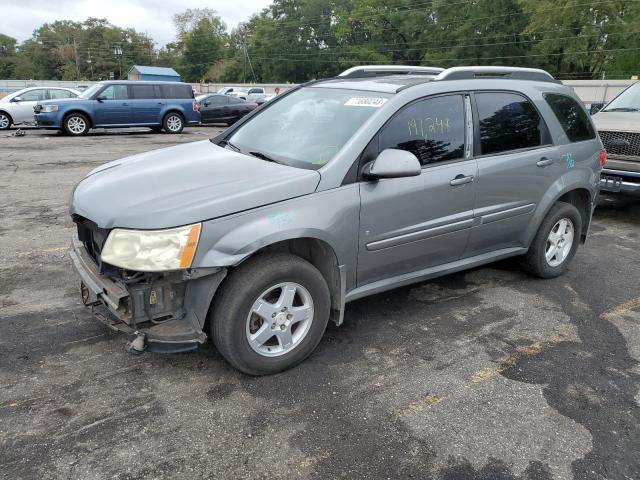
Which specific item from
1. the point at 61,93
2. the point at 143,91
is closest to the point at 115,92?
the point at 143,91

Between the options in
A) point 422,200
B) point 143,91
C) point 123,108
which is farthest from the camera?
point 143,91

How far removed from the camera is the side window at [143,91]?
16.6 meters

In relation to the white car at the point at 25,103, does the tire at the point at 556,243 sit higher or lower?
lower

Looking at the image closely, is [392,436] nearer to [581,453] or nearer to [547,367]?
[581,453]

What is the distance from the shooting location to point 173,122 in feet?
58.9

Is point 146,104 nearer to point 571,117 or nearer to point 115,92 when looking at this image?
point 115,92

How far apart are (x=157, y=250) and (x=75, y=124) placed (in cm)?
1526

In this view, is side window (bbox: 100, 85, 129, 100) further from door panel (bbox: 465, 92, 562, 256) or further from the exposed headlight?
the exposed headlight

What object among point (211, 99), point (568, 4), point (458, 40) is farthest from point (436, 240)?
point (458, 40)

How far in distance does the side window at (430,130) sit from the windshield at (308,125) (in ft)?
0.65

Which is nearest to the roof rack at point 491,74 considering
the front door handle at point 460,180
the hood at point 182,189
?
the front door handle at point 460,180

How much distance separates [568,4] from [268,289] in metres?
50.3

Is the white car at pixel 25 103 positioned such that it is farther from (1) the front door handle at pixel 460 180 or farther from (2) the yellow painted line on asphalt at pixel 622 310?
(2) the yellow painted line on asphalt at pixel 622 310

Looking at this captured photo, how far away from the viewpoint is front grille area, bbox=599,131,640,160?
22.4 feet
